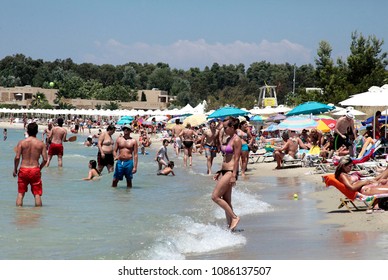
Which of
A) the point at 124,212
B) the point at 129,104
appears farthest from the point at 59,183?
the point at 129,104

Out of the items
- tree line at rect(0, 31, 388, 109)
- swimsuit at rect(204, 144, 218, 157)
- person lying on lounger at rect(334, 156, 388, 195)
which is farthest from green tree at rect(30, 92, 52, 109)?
person lying on lounger at rect(334, 156, 388, 195)

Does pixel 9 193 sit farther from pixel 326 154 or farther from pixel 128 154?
pixel 326 154

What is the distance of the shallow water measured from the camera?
7809mm

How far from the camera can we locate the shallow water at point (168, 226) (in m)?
7.81

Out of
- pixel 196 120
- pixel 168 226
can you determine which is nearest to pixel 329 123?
pixel 196 120

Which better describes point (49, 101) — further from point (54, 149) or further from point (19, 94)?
point (54, 149)

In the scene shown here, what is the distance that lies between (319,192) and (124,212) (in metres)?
3.90

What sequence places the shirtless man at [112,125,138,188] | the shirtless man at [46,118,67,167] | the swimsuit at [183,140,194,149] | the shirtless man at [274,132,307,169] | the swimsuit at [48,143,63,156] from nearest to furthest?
the shirtless man at [112,125,138,188]
the shirtless man at [46,118,67,167]
the swimsuit at [48,143,63,156]
the shirtless man at [274,132,307,169]
the swimsuit at [183,140,194,149]

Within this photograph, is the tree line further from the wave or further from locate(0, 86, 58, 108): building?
the wave

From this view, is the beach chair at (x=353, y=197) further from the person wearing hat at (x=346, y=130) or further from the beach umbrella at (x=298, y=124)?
the beach umbrella at (x=298, y=124)

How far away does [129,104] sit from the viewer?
111812 millimetres

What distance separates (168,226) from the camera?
9984 millimetres

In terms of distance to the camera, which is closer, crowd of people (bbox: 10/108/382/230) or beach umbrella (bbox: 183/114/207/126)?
crowd of people (bbox: 10/108/382/230)

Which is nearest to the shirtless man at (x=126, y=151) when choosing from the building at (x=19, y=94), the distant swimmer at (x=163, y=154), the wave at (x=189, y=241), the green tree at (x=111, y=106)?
the wave at (x=189, y=241)
